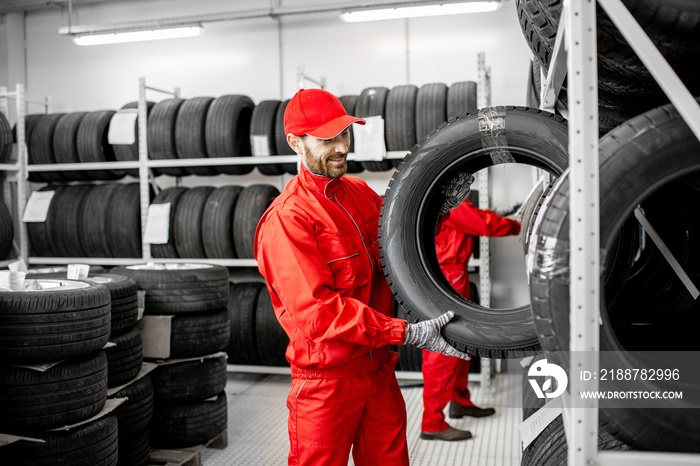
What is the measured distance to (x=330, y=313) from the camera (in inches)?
85.0

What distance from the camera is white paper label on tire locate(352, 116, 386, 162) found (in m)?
5.24

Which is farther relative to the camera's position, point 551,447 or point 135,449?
point 135,449

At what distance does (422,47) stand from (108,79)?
11.4ft

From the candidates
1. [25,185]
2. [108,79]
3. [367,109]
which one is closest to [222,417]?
[367,109]

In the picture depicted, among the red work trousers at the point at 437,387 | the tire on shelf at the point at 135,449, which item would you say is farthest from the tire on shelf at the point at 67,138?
the red work trousers at the point at 437,387

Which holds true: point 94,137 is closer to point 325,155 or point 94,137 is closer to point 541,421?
point 325,155

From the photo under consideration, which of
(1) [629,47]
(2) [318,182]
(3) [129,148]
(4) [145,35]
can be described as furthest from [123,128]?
(1) [629,47]

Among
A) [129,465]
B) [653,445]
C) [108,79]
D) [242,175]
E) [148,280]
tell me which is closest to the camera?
[653,445]

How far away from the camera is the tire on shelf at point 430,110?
518cm

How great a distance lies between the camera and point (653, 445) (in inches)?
60.0

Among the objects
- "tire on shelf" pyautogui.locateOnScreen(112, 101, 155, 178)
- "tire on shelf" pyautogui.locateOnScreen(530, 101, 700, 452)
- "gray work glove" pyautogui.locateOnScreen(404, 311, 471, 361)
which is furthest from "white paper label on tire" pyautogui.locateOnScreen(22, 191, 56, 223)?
"tire on shelf" pyautogui.locateOnScreen(530, 101, 700, 452)

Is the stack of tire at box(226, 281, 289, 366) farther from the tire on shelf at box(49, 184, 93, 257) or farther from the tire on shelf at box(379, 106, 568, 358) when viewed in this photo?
the tire on shelf at box(379, 106, 568, 358)

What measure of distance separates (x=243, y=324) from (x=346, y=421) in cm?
340

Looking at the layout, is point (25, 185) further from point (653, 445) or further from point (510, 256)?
point (653, 445)
